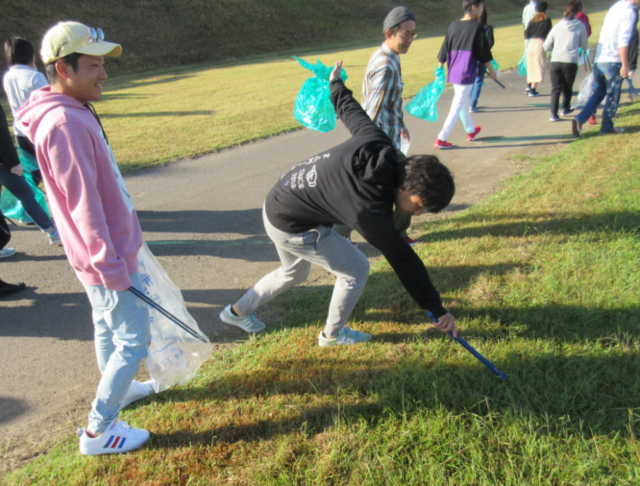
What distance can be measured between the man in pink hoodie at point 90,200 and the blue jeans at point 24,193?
303 cm

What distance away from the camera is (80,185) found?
1.84 meters

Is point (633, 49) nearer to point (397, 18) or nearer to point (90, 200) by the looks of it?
point (397, 18)

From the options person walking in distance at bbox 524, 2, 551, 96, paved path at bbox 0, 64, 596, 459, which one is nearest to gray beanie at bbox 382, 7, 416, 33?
paved path at bbox 0, 64, 596, 459

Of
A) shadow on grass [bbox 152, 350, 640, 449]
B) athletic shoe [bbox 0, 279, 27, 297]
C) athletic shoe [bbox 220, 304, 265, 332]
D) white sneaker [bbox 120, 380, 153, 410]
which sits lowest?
shadow on grass [bbox 152, 350, 640, 449]

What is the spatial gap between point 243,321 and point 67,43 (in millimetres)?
2018

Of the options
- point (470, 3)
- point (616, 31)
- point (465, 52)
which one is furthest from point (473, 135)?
point (616, 31)

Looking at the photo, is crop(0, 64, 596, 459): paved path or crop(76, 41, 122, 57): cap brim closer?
crop(76, 41, 122, 57): cap brim

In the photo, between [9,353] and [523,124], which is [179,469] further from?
[523,124]

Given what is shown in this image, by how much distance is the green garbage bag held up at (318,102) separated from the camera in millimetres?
3703

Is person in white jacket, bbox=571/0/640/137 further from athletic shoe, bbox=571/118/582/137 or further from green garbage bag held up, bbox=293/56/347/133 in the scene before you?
green garbage bag held up, bbox=293/56/347/133

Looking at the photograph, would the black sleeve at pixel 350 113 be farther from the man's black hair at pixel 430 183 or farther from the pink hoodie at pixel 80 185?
the pink hoodie at pixel 80 185

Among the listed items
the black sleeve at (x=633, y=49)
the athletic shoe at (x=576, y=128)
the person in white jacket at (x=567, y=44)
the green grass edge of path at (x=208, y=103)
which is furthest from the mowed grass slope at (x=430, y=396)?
the person in white jacket at (x=567, y=44)

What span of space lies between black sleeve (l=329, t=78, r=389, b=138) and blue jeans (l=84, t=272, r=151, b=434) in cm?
158

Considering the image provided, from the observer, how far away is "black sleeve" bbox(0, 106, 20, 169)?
4.15 meters
